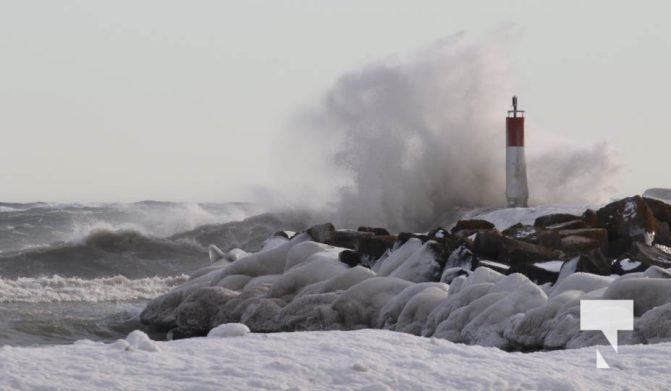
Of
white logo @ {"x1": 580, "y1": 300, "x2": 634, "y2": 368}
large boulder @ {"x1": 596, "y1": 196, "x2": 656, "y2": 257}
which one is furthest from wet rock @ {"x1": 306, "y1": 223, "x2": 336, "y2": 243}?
white logo @ {"x1": 580, "y1": 300, "x2": 634, "y2": 368}

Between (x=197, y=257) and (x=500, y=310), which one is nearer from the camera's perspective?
(x=500, y=310)

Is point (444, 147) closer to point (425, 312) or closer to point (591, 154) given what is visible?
point (591, 154)

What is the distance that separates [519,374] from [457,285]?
18.4 feet

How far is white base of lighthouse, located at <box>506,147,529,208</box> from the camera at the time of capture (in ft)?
84.5

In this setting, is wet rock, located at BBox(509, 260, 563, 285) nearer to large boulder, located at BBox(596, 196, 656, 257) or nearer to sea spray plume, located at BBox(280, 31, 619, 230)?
large boulder, located at BBox(596, 196, 656, 257)

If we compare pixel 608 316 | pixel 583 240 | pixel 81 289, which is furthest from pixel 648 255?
pixel 81 289

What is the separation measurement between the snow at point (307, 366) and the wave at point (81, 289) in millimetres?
12989

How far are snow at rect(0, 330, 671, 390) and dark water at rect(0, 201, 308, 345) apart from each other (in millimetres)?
7852

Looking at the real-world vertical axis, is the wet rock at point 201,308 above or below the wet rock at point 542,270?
below

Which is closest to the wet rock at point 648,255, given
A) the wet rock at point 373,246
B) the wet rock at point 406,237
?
the wet rock at point 406,237

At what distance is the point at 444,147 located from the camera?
3050 cm

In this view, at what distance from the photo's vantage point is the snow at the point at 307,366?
5203 mm

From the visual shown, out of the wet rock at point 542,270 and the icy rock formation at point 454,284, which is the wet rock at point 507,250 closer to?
the icy rock formation at point 454,284

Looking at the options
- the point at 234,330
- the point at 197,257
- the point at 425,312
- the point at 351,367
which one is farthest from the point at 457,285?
the point at 197,257
